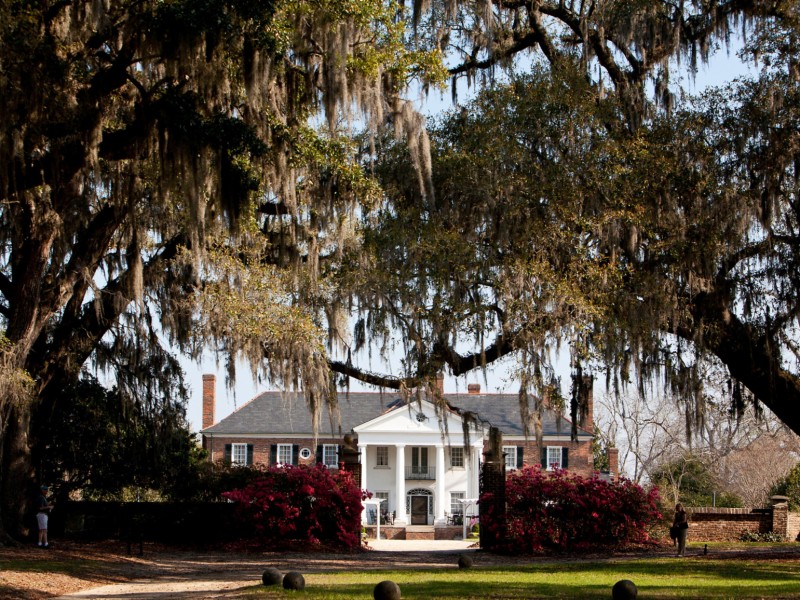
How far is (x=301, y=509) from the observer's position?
22.8 metres

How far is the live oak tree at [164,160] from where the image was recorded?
12.5 m

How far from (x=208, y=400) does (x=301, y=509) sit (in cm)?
2884

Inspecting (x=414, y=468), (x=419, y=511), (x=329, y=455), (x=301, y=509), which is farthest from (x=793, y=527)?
(x=329, y=455)

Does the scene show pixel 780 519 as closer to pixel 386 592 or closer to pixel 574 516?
pixel 574 516

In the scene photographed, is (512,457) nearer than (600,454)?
Yes

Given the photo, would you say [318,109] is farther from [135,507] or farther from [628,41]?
[135,507]

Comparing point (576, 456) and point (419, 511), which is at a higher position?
point (576, 456)

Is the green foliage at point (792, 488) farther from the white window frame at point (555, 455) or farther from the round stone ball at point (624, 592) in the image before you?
the round stone ball at point (624, 592)

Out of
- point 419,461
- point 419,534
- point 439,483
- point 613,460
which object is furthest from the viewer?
point 419,461

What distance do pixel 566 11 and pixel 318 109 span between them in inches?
245

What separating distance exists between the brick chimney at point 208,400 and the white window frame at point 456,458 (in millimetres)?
12114

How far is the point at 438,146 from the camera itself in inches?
703

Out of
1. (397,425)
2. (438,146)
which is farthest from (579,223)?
(397,425)

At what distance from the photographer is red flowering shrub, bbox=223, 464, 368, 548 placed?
886 inches
